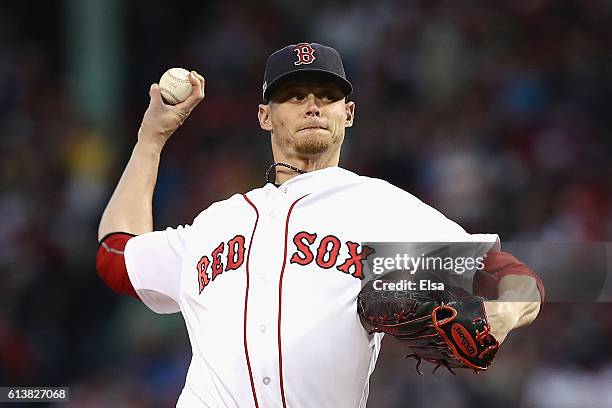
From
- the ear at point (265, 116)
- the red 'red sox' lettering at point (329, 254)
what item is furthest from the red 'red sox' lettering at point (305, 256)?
the ear at point (265, 116)

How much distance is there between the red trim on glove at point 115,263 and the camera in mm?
2715

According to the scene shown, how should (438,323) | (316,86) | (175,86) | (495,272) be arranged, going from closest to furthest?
(438,323), (495,272), (316,86), (175,86)

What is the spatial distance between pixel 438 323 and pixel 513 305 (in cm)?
16

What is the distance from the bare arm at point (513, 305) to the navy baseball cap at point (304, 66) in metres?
0.68

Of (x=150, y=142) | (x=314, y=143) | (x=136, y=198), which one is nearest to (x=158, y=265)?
(x=136, y=198)

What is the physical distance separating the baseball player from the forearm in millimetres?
133

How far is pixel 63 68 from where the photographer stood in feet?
24.5

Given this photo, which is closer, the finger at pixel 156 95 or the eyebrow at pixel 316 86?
the eyebrow at pixel 316 86

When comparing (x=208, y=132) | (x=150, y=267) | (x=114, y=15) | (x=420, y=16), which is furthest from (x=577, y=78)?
(x=150, y=267)

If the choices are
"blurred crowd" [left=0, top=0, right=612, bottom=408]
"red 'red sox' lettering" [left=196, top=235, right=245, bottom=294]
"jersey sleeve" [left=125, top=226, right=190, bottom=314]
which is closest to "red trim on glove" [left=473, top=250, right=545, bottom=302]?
"red 'red sox' lettering" [left=196, top=235, right=245, bottom=294]

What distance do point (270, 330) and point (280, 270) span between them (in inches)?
5.5

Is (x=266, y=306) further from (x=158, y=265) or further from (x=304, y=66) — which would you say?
(x=304, y=66)

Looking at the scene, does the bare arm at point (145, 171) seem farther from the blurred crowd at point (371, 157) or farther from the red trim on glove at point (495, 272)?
the blurred crowd at point (371, 157)

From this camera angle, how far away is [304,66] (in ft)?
8.26
